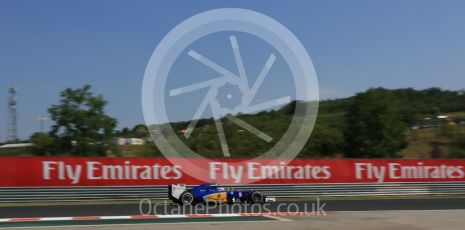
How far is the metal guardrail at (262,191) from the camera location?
19781 millimetres

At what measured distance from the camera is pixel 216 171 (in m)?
22.0

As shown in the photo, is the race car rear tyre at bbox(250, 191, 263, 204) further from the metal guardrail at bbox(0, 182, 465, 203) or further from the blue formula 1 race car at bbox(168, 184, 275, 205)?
the metal guardrail at bbox(0, 182, 465, 203)

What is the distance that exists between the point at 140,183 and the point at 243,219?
8589 millimetres

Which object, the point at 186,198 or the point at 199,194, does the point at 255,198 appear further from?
the point at 186,198

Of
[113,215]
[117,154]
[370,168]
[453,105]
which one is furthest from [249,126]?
[453,105]

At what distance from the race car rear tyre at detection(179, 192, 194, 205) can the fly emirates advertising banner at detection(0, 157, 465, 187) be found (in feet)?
Answer: 13.4

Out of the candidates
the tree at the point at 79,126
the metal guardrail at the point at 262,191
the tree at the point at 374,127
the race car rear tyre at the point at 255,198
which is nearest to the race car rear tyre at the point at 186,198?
the race car rear tyre at the point at 255,198

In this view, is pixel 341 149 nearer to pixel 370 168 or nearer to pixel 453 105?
pixel 370 168

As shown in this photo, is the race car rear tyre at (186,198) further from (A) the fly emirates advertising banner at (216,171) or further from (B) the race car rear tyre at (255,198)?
(A) the fly emirates advertising banner at (216,171)

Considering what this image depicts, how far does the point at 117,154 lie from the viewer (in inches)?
2024

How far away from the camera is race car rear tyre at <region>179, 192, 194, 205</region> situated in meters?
17.5

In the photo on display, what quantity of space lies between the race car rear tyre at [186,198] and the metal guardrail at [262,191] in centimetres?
401

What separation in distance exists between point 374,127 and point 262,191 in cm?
4837

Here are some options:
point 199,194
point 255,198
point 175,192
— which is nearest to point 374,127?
point 255,198
